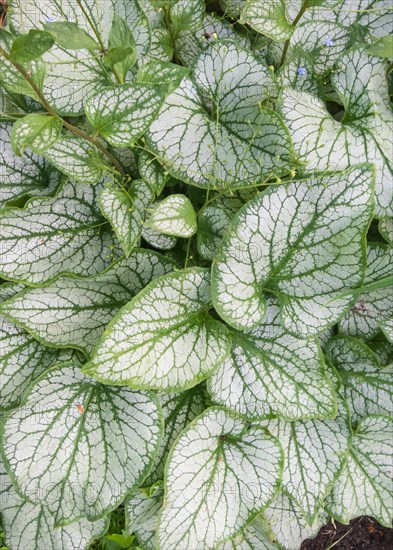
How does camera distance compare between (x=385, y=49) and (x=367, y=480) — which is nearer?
(x=385, y=49)

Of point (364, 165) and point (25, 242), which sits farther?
point (25, 242)

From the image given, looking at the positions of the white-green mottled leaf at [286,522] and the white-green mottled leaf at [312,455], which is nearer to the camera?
the white-green mottled leaf at [312,455]

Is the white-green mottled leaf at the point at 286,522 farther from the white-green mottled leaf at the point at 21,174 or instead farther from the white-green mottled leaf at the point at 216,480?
the white-green mottled leaf at the point at 21,174

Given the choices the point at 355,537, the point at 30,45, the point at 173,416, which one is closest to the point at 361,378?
the point at 173,416

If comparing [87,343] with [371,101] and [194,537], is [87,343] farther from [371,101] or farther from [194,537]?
[371,101]

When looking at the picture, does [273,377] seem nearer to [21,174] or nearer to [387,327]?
[387,327]

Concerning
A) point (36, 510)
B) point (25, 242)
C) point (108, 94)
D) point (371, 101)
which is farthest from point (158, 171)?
point (36, 510)

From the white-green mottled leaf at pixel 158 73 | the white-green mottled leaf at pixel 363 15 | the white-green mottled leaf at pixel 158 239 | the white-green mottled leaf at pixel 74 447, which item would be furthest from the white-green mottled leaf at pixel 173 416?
the white-green mottled leaf at pixel 363 15
